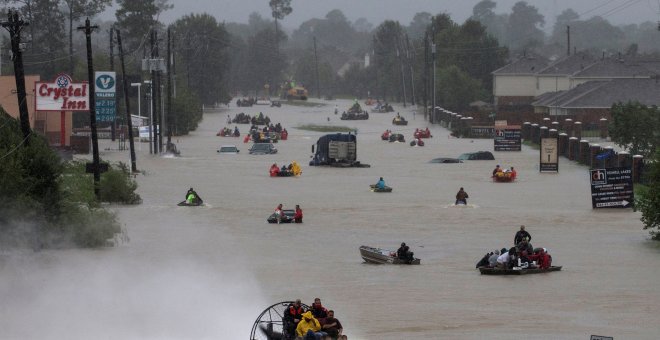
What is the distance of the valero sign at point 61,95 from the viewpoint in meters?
78.1

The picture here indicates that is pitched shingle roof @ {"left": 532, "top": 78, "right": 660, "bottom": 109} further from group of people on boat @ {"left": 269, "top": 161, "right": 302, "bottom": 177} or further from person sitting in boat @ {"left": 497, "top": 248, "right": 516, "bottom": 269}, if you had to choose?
person sitting in boat @ {"left": 497, "top": 248, "right": 516, "bottom": 269}

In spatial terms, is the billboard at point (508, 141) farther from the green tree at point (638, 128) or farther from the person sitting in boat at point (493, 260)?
the person sitting in boat at point (493, 260)

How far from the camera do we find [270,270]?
129 ft

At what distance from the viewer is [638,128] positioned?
7769 centimetres

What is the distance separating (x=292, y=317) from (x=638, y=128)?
184 feet

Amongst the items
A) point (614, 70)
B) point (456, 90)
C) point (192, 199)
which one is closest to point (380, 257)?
point (192, 199)

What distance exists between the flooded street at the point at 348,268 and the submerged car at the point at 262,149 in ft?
72.8

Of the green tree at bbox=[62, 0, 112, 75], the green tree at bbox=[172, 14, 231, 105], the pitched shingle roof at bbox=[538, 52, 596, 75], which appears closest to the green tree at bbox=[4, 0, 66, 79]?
the green tree at bbox=[62, 0, 112, 75]

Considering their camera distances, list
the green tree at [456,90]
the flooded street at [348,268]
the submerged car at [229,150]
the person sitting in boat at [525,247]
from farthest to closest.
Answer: the green tree at [456,90], the submerged car at [229,150], the person sitting in boat at [525,247], the flooded street at [348,268]

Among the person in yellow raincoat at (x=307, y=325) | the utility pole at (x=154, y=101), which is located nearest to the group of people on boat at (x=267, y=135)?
the utility pole at (x=154, y=101)

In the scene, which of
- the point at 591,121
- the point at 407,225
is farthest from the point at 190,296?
the point at 591,121

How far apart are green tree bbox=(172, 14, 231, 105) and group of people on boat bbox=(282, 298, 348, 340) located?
483 feet

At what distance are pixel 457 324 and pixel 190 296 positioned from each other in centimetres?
675

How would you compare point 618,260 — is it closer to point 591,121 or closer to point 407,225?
point 407,225
